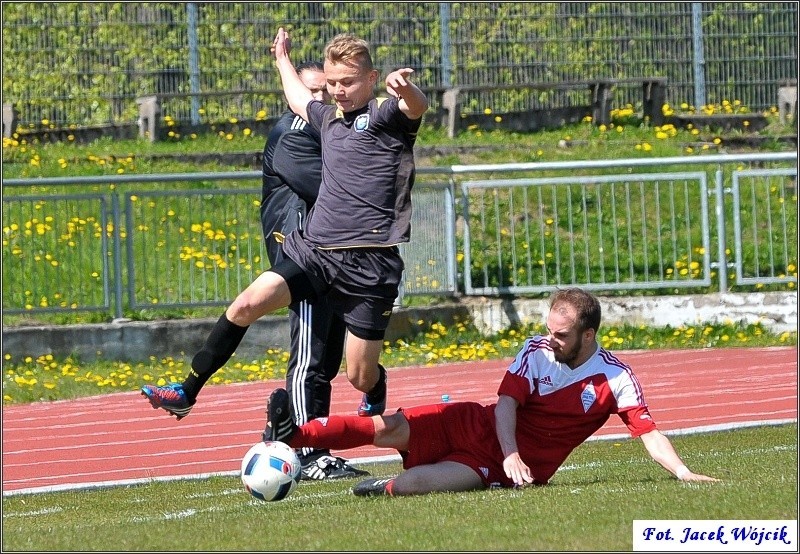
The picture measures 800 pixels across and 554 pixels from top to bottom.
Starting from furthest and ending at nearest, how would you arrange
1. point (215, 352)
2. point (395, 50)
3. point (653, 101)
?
1. point (395, 50)
2. point (653, 101)
3. point (215, 352)

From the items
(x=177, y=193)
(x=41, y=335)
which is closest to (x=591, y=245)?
(x=177, y=193)

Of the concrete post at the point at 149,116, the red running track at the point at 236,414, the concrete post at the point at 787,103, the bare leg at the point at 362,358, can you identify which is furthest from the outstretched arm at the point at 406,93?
the concrete post at the point at 787,103

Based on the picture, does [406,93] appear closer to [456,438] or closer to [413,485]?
[456,438]

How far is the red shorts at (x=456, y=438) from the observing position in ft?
22.1

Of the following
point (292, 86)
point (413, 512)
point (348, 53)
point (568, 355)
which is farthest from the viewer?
point (292, 86)

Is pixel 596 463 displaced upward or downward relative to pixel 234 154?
downward

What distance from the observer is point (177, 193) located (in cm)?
1425

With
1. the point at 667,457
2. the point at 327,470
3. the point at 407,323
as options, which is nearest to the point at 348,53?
the point at 327,470

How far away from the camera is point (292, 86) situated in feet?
25.5

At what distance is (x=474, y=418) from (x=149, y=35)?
15.7m

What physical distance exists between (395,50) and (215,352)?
15.0 m

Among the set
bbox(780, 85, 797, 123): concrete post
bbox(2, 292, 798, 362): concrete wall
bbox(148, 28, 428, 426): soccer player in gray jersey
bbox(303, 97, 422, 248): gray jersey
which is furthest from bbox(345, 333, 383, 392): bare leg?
bbox(780, 85, 797, 123): concrete post

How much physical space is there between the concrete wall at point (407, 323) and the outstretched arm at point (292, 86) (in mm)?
6414

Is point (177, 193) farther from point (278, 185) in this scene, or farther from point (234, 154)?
point (278, 185)
